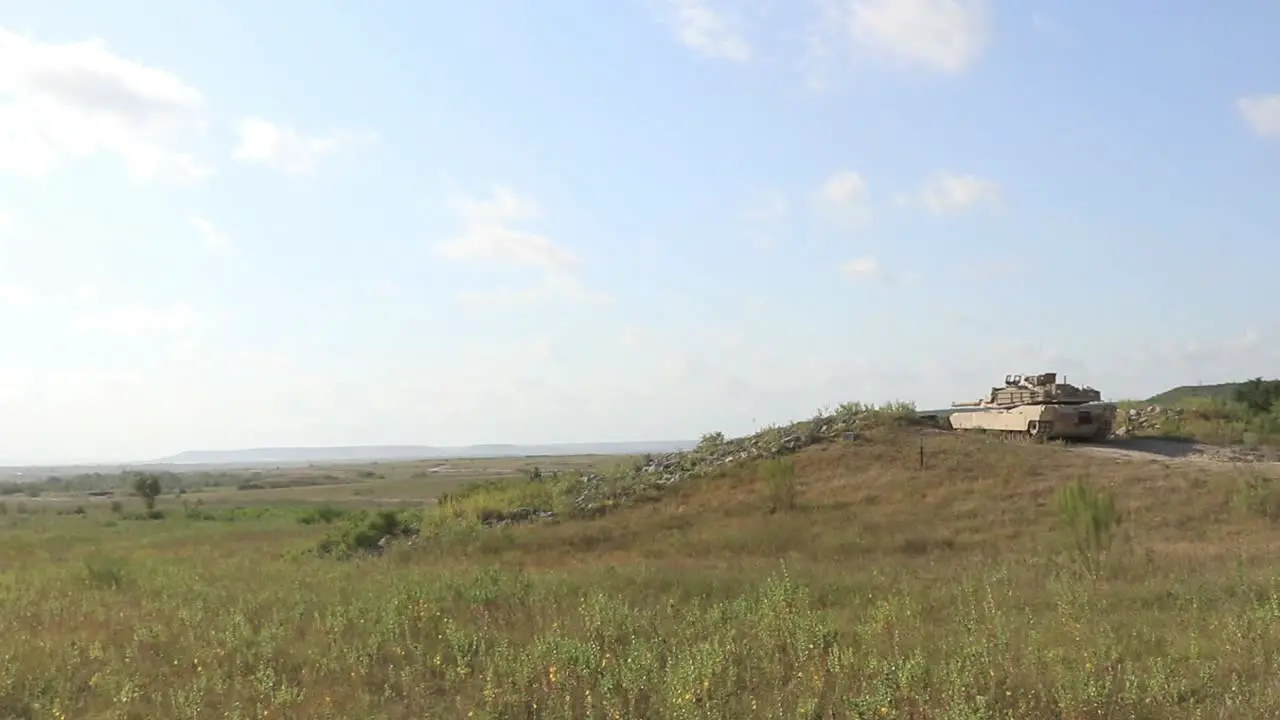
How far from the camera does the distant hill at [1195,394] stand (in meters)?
35.4

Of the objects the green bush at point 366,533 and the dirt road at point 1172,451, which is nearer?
the green bush at point 366,533

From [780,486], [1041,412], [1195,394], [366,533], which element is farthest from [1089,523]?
[1195,394]

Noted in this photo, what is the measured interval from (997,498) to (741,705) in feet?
48.4

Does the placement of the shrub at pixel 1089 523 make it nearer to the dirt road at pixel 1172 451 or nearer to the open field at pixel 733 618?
the open field at pixel 733 618

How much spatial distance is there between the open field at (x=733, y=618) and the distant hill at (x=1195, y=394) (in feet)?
52.6

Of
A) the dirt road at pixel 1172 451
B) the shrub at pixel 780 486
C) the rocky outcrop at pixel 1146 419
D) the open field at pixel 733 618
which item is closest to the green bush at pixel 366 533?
the open field at pixel 733 618

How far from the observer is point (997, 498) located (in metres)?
20.1

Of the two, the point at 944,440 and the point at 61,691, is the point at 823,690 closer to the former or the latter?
the point at 61,691

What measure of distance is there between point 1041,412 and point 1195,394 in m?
22.2

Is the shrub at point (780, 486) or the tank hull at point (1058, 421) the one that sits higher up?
the tank hull at point (1058, 421)

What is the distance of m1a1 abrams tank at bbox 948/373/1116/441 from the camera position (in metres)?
25.5

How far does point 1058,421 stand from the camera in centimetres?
2545

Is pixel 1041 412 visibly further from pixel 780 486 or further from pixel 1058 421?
pixel 780 486

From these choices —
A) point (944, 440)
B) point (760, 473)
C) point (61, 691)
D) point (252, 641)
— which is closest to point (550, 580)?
point (252, 641)
